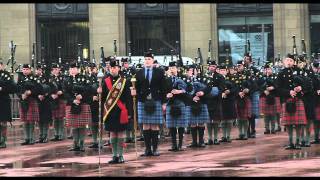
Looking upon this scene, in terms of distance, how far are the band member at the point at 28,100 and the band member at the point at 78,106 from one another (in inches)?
81.6

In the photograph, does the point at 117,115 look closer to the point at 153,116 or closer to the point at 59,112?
the point at 153,116

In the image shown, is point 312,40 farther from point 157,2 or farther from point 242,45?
point 157,2

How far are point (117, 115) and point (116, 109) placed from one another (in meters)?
0.10

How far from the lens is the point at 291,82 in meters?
13.6

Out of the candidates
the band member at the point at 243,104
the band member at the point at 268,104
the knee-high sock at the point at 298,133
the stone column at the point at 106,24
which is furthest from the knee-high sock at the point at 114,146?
the stone column at the point at 106,24

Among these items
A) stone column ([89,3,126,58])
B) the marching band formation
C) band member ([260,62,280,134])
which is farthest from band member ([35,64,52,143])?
stone column ([89,3,126,58])

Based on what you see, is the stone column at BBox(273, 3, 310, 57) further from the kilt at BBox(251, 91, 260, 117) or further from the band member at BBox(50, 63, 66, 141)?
the band member at BBox(50, 63, 66, 141)

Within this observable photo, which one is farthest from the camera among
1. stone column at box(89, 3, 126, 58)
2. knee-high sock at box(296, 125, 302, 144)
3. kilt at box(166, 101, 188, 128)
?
stone column at box(89, 3, 126, 58)

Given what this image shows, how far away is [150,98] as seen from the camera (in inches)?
520

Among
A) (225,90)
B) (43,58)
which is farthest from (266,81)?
(43,58)

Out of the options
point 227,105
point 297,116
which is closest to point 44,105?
point 227,105

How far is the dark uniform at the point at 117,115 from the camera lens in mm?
12227

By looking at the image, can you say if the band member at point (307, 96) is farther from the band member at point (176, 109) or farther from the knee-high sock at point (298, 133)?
the band member at point (176, 109)

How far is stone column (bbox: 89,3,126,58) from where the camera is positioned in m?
28.9
